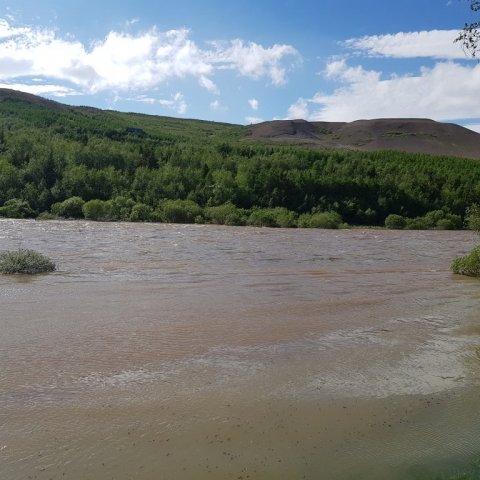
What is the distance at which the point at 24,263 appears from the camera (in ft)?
61.5

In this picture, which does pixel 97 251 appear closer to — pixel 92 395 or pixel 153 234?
pixel 153 234

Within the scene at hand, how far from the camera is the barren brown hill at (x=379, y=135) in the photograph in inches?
5276

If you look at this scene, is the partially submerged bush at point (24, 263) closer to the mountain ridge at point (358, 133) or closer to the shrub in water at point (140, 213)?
the shrub in water at point (140, 213)

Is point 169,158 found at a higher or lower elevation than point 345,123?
lower

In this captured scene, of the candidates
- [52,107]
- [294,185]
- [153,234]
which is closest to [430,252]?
[153,234]

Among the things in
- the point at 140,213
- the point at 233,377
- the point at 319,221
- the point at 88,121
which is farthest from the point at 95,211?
the point at 88,121

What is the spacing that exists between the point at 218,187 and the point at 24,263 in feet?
143

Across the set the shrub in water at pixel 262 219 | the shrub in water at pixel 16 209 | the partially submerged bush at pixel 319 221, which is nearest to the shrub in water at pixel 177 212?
the shrub in water at pixel 262 219

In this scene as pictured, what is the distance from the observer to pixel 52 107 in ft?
429

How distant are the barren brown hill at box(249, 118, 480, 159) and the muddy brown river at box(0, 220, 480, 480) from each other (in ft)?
387

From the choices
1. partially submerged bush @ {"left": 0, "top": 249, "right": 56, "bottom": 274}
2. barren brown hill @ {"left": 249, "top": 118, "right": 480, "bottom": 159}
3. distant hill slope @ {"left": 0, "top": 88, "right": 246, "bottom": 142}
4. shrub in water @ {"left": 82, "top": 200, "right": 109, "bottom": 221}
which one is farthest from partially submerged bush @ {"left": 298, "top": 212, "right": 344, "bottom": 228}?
barren brown hill @ {"left": 249, "top": 118, "right": 480, "bottom": 159}

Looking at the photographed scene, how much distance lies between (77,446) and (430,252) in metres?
29.0

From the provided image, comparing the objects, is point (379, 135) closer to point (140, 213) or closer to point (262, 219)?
point (262, 219)

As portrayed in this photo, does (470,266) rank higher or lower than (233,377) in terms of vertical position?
higher
